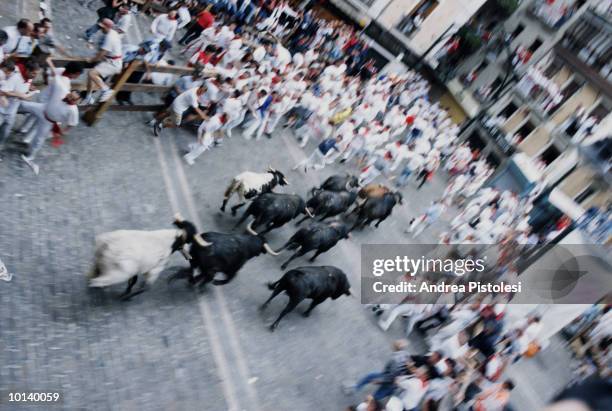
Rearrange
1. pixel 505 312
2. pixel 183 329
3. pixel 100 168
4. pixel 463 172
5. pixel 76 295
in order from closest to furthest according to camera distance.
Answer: pixel 76 295 → pixel 183 329 → pixel 100 168 → pixel 505 312 → pixel 463 172

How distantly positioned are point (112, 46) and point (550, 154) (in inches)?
801

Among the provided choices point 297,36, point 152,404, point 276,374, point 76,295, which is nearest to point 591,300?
point 276,374

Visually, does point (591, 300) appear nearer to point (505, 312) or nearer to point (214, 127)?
point (505, 312)

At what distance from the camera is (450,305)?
1053cm

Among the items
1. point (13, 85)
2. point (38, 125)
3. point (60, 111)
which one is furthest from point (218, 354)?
point (13, 85)

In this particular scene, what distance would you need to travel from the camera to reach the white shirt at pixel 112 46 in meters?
9.77

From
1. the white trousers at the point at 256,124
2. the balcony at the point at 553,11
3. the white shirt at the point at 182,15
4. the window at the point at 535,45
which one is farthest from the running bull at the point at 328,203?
the window at the point at 535,45

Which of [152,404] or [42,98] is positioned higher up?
[42,98]

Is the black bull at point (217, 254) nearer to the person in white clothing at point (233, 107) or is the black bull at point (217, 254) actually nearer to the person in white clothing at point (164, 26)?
the person in white clothing at point (233, 107)

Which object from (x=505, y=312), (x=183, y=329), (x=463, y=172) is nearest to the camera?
(x=183, y=329)

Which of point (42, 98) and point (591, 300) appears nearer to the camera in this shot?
point (42, 98)

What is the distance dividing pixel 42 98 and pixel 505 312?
9900mm

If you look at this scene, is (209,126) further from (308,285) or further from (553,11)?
(553,11)

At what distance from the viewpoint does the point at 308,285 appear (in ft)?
27.5
